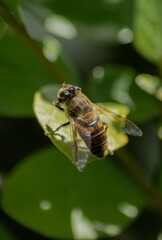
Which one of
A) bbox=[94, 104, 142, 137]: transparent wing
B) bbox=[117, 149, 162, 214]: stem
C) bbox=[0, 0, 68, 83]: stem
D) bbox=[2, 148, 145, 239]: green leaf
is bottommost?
bbox=[117, 149, 162, 214]: stem

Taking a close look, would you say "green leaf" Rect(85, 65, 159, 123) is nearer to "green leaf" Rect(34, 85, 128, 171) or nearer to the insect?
the insect

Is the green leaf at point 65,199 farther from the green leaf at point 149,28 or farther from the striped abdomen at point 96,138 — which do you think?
the green leaf at point 149,28

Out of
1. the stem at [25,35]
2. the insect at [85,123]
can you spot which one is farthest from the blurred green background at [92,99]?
the insect at [85,123]

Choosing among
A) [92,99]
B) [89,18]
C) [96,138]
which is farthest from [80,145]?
[89,18]

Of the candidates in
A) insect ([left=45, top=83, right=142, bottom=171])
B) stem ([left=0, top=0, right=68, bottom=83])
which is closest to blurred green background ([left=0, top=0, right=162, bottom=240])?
stem ([left=0, top=0, right=68, bottom=83])

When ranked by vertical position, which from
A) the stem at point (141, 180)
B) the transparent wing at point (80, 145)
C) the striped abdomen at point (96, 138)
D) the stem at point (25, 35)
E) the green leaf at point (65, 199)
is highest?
the stem at point (25, 35)

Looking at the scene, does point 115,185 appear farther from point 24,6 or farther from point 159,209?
point 24,6
